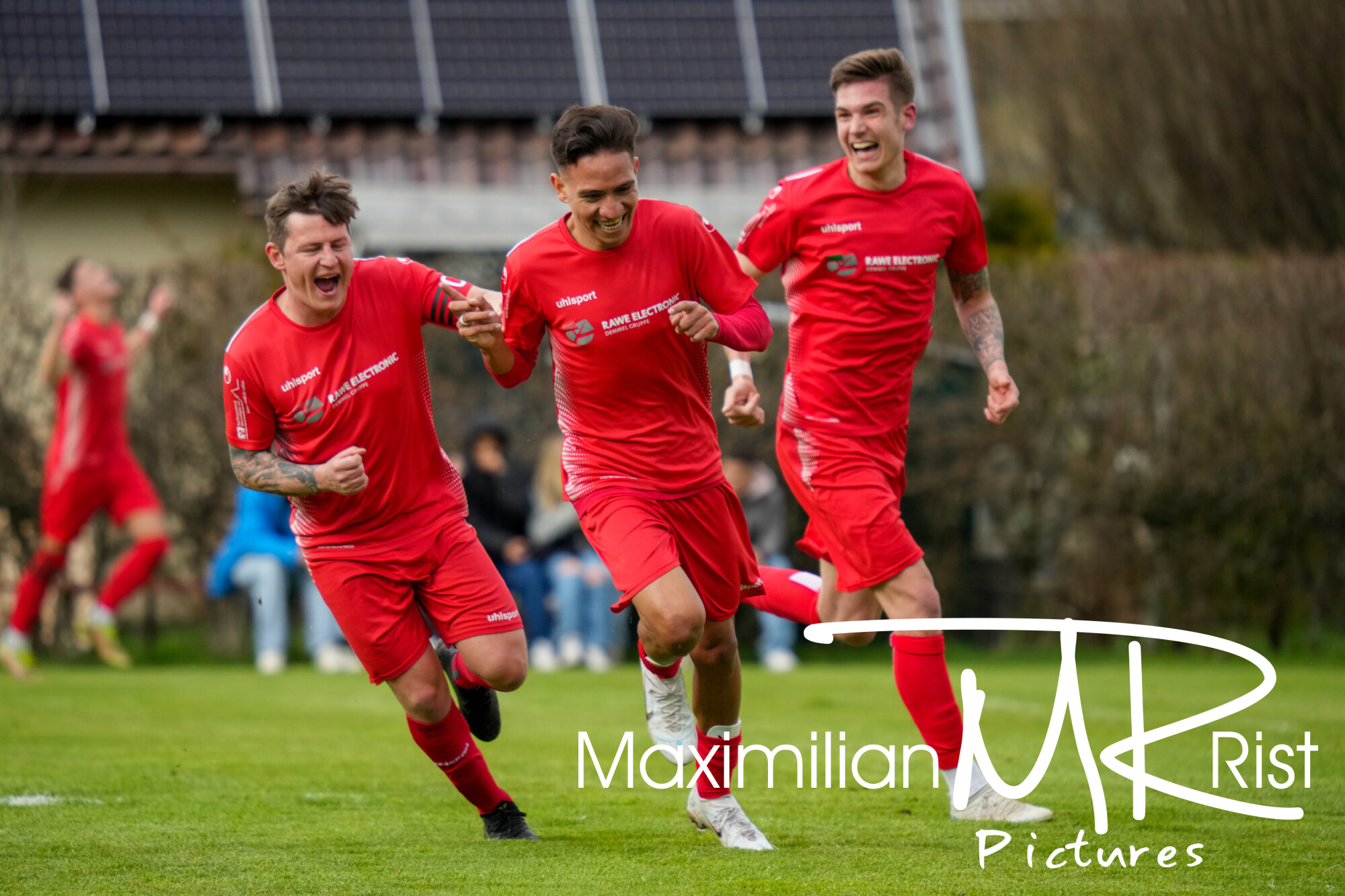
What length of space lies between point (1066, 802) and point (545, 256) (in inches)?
113

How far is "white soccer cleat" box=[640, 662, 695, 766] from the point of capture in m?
6.07

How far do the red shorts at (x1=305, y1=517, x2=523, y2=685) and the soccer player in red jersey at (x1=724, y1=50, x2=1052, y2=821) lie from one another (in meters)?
1.43

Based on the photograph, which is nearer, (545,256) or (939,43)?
Answer: (545,256)

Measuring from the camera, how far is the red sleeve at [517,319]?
5590 millimetres

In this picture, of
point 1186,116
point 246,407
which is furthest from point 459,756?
point 1186,116

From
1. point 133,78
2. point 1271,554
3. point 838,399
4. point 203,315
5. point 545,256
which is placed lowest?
point 1271,554

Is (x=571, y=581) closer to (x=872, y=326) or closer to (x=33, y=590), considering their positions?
(x=33, y=590)

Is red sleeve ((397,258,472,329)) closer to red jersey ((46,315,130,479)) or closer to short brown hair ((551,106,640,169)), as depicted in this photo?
short brown hair ((551,106,640,169))

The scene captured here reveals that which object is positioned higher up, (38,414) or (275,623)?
(38,414)

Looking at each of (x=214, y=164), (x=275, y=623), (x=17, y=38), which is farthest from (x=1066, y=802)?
(x=17, y=38)

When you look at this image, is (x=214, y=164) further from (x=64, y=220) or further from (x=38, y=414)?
(x=38, y=414)

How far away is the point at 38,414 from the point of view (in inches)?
541

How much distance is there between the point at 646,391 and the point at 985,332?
63.6 inches

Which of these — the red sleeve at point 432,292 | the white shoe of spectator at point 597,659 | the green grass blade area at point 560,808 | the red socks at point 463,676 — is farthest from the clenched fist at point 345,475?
the white shoe of spectator at point 597,659
